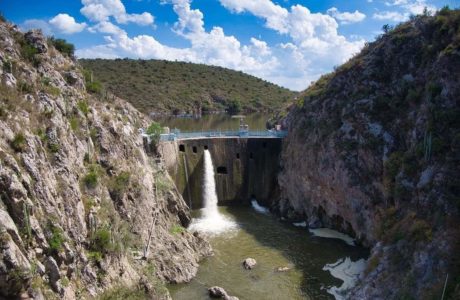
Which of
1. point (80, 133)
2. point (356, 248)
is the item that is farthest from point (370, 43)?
point (80, 133)

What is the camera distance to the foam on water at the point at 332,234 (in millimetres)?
37497

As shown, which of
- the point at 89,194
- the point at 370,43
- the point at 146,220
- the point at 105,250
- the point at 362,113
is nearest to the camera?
the point at 105,250

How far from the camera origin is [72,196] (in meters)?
24.5

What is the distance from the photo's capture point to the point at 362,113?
130 feet

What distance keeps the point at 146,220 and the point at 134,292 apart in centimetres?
758

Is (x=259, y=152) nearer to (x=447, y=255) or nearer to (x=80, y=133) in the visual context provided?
(x=80, y=133)

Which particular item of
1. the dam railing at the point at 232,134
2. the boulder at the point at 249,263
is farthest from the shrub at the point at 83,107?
the dam railing at the point at 232,134

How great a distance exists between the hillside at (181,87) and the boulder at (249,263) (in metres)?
101

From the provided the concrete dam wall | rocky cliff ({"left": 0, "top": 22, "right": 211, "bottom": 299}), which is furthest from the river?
the concrete dam wall

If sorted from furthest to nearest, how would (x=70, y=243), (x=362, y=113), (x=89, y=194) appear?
(x=362, y=113)
(x=89, y=194)
(x=70, y=243)

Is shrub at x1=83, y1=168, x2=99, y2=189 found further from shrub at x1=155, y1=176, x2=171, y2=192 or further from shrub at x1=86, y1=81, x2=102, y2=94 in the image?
shrub at x1=86, y1=81, x2=102, y2=94

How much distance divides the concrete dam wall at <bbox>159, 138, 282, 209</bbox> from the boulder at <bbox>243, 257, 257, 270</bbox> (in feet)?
48.7

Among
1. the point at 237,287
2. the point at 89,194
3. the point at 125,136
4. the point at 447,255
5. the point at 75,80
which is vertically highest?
the point at 75,80

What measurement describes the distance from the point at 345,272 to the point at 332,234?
24.6ft
